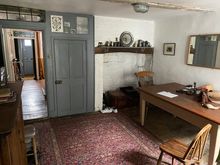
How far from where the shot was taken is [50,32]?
3.53m

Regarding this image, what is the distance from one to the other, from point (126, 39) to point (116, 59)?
602mm

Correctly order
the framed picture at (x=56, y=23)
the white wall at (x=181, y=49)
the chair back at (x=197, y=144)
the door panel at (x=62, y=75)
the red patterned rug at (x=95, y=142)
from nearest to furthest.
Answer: the chair back at (x=197, y=144), the red patterned rug at (x=95, y=142), the white wall at (x=181, y=49), the framed picture at (x=56, y=23), the door panel at (x=62, y=75)

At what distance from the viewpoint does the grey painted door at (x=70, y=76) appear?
12.2ft

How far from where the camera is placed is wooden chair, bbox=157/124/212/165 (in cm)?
175

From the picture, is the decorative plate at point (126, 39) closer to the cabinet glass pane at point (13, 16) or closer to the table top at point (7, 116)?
the cabinet glass pane at point (13, 16)

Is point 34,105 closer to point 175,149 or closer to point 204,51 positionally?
point 175,149

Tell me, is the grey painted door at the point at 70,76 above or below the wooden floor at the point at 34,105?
above

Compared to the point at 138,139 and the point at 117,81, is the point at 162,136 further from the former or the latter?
the point at 117,81

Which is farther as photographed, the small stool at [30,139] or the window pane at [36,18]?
the window pane at [36,18]

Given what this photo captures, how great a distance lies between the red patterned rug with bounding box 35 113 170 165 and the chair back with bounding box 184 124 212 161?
638 millimetres

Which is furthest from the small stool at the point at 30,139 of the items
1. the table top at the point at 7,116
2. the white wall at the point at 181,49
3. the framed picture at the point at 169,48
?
the framed picture at the point at 169,48

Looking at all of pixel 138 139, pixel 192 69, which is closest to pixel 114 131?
pixel 138 139

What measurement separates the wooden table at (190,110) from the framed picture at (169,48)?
1106mm

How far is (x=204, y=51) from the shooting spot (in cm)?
341
